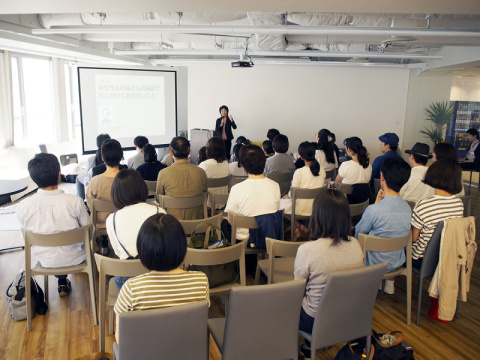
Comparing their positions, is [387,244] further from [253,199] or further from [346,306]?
[253,199]

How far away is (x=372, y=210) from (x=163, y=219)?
Result: 1866mm

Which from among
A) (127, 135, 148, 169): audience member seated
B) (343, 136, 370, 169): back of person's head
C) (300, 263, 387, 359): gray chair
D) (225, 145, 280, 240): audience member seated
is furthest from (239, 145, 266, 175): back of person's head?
(127, 135, 148, 169): audience member seated

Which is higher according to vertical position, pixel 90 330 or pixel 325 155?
pixel 325 155

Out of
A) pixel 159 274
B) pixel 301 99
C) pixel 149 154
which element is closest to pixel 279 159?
pixel 149 154

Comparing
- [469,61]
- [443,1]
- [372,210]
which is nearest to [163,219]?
[372,210]

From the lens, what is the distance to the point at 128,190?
2689 mm

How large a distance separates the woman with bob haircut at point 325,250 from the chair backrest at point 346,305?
12 centimetres

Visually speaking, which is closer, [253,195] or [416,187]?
[253,195]

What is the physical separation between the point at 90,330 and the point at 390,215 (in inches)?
99.1

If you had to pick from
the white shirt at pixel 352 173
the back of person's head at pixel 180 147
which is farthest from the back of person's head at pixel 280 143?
the back of person's head at pixel 180 147

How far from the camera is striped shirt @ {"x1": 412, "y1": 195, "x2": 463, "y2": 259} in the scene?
313 cm

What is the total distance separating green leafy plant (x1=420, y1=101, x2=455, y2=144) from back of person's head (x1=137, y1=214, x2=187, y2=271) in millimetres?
9925

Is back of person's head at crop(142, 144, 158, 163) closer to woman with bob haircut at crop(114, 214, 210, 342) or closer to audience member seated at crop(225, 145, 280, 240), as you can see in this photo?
audience member seated at crop(225, 145, 280, 240)

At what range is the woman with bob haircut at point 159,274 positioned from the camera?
1764mm
